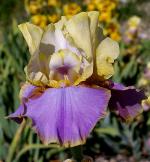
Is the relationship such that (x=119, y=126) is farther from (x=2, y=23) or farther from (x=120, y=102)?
(x=2, y=23)

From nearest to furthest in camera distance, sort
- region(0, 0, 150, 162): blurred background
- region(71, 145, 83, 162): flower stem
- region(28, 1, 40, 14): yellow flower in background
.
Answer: region(71, 145, 83, 162): flower stem
region(0, 0, 150, 162): blurred background
region(28, 1, 40, 14): yellow flower in background

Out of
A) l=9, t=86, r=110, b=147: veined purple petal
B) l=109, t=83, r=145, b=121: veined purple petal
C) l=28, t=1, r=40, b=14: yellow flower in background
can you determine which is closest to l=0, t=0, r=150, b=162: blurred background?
l=28, t=1, r=40, b=14: yellow flower in background

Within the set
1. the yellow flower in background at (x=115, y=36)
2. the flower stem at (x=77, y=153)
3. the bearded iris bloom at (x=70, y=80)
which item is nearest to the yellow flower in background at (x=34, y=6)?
the yellow flower in background at (x=115, y=36)

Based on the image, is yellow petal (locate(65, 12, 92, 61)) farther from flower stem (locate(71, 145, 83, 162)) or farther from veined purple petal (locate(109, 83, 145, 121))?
flower stem (locate(71, 145, 83, 162))

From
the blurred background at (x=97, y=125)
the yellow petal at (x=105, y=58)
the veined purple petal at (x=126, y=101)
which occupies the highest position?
the yellow petal at (x=105, y=58)

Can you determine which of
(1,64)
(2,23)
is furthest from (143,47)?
(2,23)

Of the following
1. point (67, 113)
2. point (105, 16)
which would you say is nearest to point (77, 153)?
point (67, 113)

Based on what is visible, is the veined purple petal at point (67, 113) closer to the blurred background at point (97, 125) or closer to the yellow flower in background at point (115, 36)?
the blurred background at point (97, 125)
